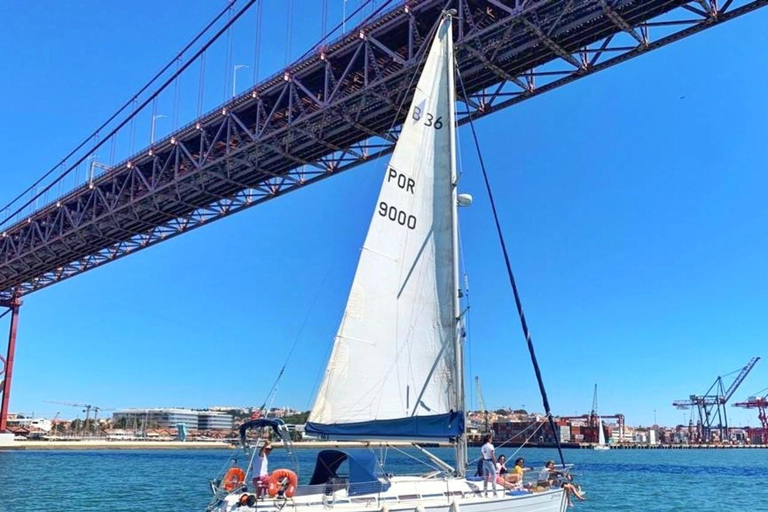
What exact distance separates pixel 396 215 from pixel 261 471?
456 cm

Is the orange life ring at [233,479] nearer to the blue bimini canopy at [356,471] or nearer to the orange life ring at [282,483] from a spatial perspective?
the orange life ring at [282,483]

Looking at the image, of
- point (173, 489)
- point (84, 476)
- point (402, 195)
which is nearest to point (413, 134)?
point (402, 195)

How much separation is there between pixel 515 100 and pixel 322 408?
49.6 ft

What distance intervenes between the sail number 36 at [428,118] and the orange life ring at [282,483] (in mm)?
6300

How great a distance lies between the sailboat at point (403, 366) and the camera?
10492 millimetres

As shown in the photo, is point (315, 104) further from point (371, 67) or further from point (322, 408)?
point (322, 408)

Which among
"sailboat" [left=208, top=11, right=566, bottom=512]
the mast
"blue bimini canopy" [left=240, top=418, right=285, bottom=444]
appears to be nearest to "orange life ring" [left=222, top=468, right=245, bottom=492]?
"sailboat" [left=208, top=11, right=566, bottom=512]

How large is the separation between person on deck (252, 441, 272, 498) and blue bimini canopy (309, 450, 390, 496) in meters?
1.08

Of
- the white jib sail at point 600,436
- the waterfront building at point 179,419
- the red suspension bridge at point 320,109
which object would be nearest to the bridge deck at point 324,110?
the red suspension bridge at point 320,109

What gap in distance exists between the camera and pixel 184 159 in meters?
32.9

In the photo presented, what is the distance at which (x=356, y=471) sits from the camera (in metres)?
10.8

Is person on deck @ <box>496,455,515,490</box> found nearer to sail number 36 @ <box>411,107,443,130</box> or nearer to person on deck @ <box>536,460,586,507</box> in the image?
person on deck @ <box>536,460,586,507</box>

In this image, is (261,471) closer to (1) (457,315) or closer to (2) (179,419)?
(1) (457,315)

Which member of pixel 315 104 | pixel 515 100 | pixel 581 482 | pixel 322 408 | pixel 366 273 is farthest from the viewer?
pixel 581 482
